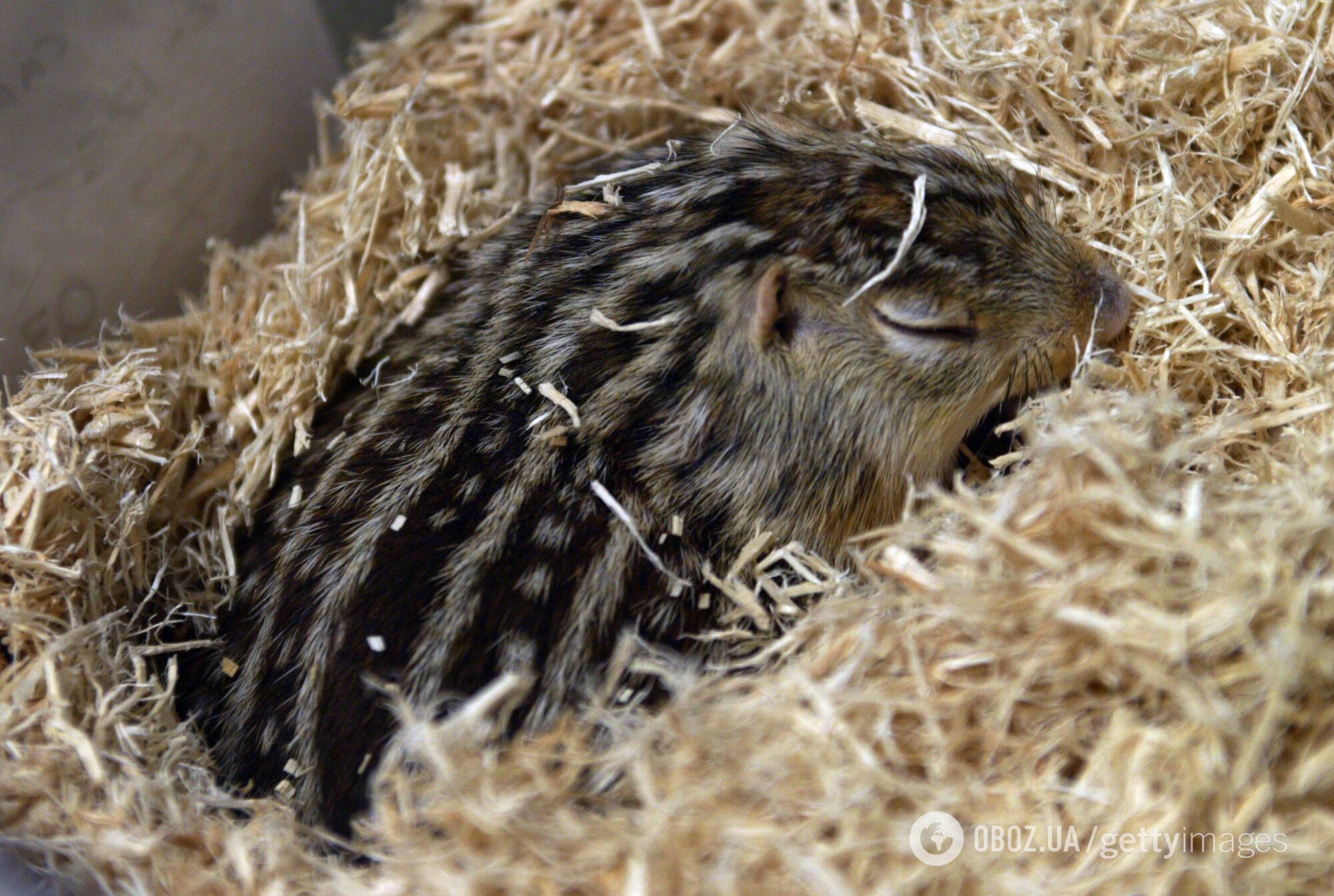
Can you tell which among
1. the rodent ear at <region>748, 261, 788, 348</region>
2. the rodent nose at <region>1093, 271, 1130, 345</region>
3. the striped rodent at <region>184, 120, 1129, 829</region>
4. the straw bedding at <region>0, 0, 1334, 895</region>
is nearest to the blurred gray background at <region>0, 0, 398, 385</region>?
the straw bedding at <region>0, 0, 1334, 895</region>

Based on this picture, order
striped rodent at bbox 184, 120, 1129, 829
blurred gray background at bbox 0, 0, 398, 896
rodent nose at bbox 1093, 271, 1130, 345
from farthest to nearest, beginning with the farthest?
blurred gray background at bbox 0, 0, 398, 896, rodent nose at bbox 1093, 271, 1130, 345, striped rodent at bbox 184, 120, 1129, 829

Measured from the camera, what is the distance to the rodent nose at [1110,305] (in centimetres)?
251

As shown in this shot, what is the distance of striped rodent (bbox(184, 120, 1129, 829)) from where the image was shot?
2.22m

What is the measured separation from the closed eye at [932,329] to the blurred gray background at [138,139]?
7.33 feet

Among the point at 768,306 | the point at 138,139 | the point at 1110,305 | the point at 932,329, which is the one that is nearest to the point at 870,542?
the point at 932,329

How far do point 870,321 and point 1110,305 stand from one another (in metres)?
0.62

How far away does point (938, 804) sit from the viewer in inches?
68.2

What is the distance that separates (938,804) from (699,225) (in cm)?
138

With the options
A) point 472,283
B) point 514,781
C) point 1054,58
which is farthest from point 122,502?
point 1054,58

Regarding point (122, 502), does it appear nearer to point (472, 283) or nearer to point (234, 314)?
point (234, 314)

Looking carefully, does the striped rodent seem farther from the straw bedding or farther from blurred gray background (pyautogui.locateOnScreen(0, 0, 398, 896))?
blurred gray background (pyautogui.locateOnScreen(0, 0, 398, 896))

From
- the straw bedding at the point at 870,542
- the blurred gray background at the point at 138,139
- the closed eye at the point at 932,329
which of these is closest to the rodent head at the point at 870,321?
the closed eye at the point at 932,329

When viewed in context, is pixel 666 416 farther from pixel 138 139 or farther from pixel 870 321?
pixel 138 139

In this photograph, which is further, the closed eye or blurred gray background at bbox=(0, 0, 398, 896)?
blurred gray background at bbox=(0, 0, 398, 896)
